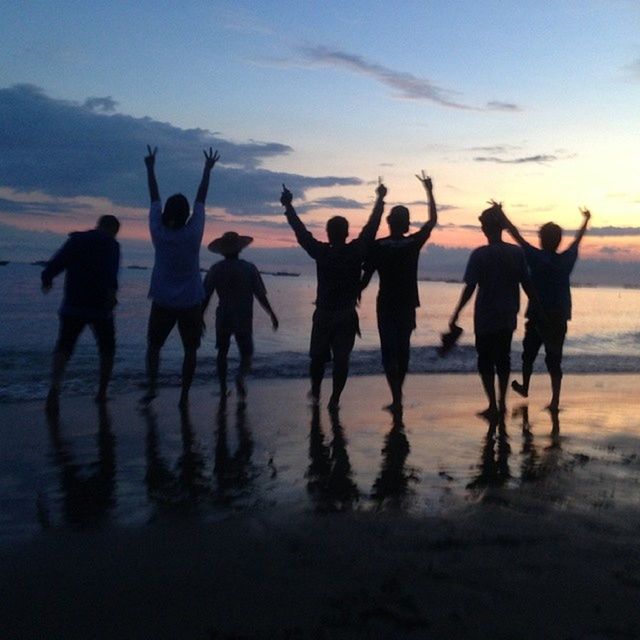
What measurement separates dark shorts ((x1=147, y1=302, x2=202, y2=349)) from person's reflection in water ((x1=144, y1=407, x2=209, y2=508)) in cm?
140

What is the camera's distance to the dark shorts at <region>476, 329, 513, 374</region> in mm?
6938

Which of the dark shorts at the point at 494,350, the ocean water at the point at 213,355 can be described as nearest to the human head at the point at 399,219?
the dark shorts at the point at 494,350

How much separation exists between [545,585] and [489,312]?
4117 mm

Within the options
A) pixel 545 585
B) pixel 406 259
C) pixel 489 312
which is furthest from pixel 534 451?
pixel 545 585

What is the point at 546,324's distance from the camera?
766 centimetres

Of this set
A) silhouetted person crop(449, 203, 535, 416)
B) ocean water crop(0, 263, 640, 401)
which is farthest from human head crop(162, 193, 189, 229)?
ocean water crop(0, 263, 640, 401)

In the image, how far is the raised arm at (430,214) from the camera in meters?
6.86

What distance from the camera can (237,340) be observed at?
8.50m

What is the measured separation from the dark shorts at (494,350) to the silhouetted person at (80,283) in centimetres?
401

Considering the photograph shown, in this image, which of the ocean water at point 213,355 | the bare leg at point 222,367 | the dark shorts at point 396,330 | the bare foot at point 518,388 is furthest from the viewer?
the ocean water at point 213,355

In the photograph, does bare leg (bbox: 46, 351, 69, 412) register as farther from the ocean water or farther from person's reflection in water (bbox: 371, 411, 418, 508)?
person's reflection in water (bbox: 371, 411, 418, 508)

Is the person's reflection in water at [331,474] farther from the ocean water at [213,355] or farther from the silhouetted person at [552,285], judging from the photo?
the ocean water at [213,355]

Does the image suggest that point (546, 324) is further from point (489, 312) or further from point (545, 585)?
point (545, 585)

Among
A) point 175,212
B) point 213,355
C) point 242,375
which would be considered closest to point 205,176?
point 175,212
